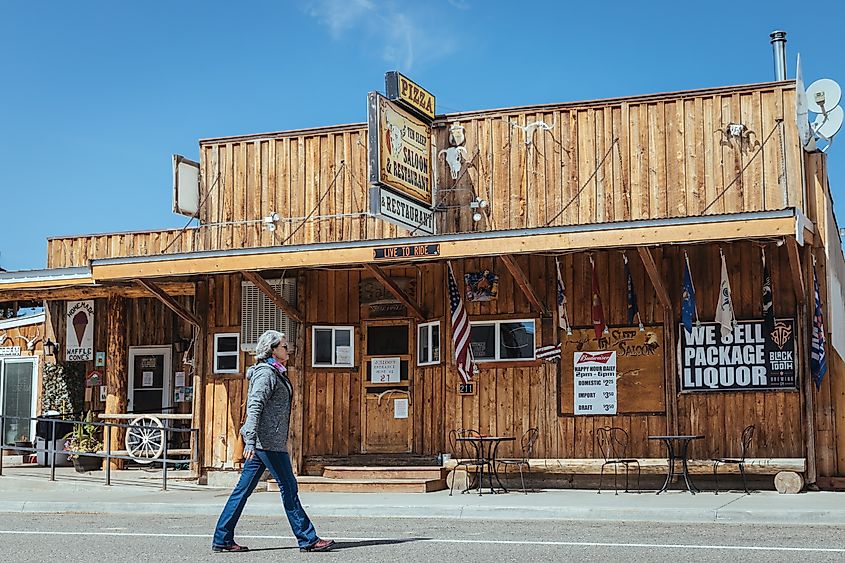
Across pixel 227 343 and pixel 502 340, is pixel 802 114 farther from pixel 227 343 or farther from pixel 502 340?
pixel 227 343

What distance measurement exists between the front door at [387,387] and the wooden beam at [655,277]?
4.12 meters

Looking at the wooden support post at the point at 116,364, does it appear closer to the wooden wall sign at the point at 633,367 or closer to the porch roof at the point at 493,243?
the porch roof at the point at 493,243

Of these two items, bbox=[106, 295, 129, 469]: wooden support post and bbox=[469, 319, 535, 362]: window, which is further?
bbox=[106, 295, 129, 469]: wooden support post

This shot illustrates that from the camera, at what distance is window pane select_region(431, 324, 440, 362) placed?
17.8 metres

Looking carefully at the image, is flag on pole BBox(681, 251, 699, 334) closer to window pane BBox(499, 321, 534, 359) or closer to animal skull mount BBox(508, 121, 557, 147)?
window pane BBox(499, 321, 534, 359)

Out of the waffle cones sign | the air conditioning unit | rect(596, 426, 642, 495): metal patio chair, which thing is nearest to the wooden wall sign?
rect(596, 426, 642, 495): metal patio chair

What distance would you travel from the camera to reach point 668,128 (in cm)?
1644

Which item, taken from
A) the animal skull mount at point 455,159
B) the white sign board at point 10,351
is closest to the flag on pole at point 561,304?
the animal skull mount at point 455,159

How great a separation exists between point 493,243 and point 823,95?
527 centimetres

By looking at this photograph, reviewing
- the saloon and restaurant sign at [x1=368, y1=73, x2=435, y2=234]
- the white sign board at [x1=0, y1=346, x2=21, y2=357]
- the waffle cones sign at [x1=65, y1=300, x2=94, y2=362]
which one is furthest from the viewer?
the white sign board at [x1=0, y1=346, x2=21, y2=357]

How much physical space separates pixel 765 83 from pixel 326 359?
25.5 ft

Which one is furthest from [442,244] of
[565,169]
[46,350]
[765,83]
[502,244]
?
[46,350]

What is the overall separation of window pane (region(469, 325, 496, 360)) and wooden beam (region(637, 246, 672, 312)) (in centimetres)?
261

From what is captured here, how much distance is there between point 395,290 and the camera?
1716 cm
